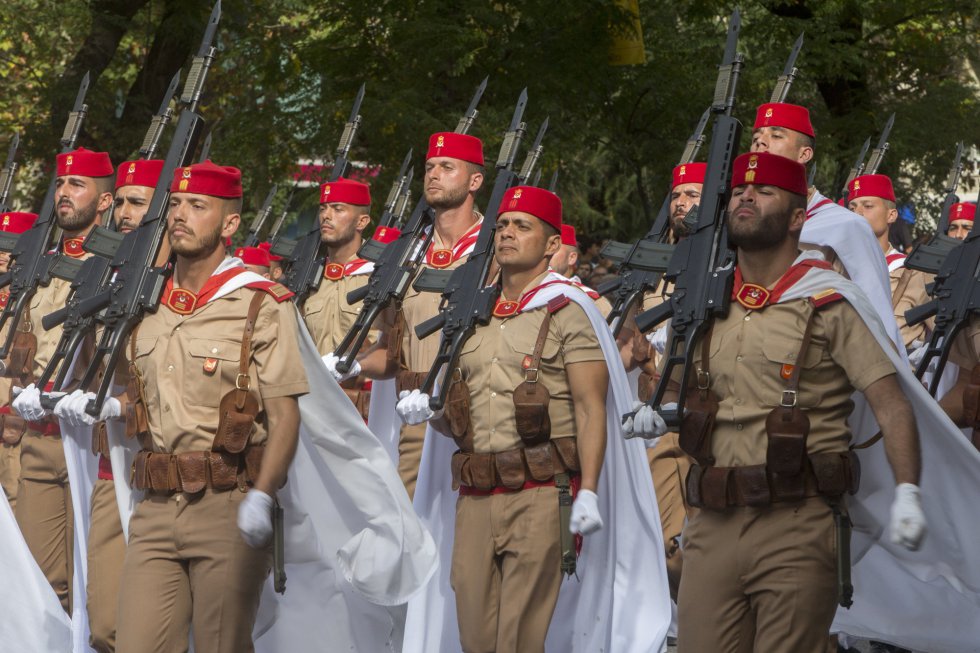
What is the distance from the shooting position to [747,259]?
566cm

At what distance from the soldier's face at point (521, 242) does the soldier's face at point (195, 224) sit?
53.4 inches

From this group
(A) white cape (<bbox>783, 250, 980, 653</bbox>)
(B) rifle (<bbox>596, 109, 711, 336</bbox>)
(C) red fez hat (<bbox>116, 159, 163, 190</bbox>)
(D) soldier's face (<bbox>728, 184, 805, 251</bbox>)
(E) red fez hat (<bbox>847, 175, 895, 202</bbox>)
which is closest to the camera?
(A) white cape (<bbox>783, 250, 980, 653</bbox>)

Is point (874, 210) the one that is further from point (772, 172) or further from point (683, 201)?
point (772, 172)

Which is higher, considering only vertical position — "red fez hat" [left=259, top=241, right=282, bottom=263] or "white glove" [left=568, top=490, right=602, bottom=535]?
"red fez hat" [left=259, top=241, right=282, bottom=263]

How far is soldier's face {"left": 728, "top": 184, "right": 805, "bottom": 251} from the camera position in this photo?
5.58 metres

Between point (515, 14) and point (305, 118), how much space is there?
7.15 ft

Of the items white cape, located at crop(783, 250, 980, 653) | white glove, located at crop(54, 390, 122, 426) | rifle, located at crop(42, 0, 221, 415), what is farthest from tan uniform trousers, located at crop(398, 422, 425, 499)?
white cape, located at crop(783, 250, 980, 653)

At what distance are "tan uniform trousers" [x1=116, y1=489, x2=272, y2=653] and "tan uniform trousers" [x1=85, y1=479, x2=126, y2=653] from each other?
0.61 metres

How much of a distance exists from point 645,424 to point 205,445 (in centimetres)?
163

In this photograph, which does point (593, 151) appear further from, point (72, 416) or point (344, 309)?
point (72, 416)

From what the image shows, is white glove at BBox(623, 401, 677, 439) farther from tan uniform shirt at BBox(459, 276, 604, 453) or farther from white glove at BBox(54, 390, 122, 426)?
white glove at BBox(54, 390, 122, 426)

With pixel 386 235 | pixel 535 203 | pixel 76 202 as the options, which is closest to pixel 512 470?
pixel 535 203

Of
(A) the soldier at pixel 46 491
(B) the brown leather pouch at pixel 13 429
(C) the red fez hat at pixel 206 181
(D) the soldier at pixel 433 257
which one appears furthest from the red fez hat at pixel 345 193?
(C) the red fez hat at pixel 206 181

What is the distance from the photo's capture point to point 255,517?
570 centimetres
